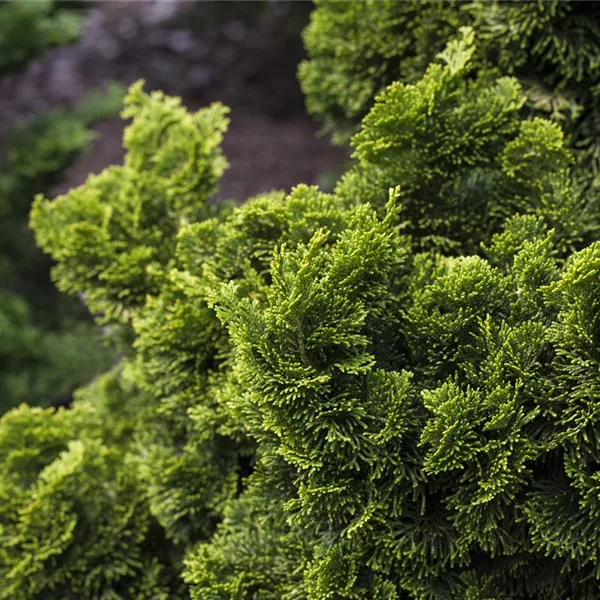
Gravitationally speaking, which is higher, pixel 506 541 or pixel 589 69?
pixel 589 69

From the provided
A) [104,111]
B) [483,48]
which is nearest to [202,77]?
[104,111]

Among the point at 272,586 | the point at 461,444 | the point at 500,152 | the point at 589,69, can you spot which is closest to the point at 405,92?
the point at 500,152

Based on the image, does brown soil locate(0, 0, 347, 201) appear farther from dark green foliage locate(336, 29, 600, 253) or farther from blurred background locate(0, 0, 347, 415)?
dark green foliage locate(336, 29, 600, 253)

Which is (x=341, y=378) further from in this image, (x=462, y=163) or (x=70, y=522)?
(x=70, y=522)

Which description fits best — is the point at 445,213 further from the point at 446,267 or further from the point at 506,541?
the point at 506,541

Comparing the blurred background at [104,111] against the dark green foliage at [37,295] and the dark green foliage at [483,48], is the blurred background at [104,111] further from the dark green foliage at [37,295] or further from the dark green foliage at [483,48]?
the dark green foliage at [483,48]

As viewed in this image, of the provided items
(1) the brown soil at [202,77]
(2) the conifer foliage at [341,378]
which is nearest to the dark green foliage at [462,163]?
(2) the conifer foliage at [341,378]
